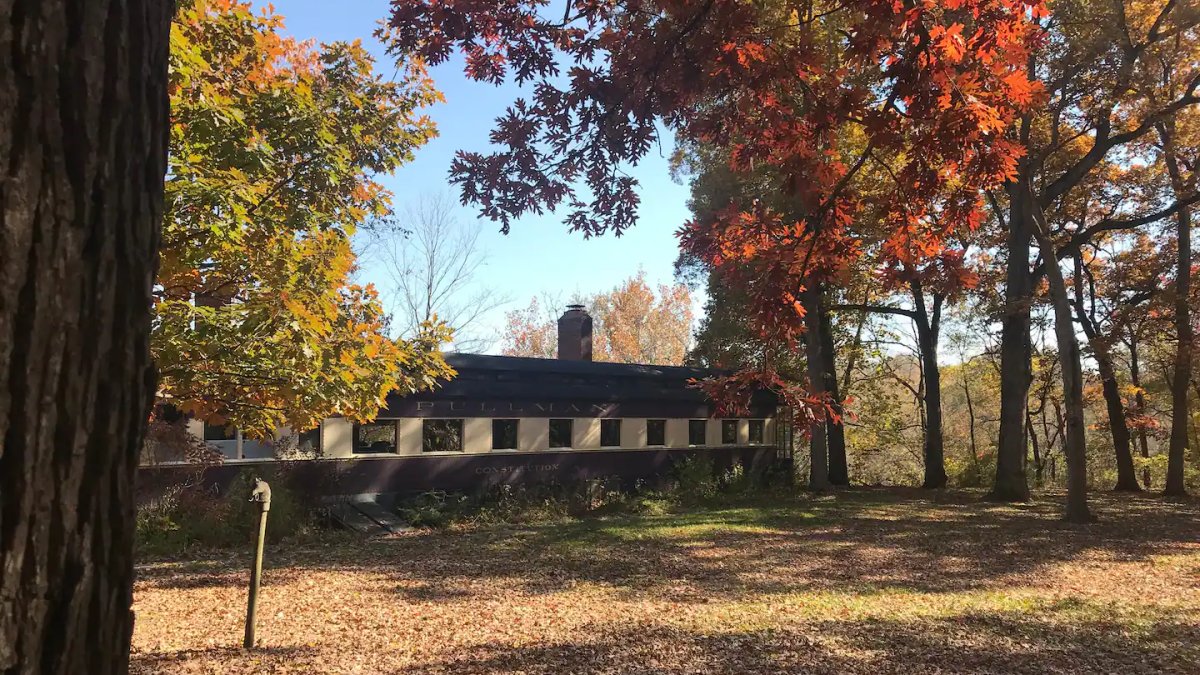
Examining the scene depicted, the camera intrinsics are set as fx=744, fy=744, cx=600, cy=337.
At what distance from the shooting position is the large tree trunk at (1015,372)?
54.8ft

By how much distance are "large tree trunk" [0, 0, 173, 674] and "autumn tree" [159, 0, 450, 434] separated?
484 cm

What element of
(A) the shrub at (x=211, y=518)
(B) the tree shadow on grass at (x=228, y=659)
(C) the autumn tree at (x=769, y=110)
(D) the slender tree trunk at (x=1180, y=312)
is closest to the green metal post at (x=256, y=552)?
(B) the tree shadow on grass at (x=228, y=659)

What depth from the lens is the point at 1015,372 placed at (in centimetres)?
1706

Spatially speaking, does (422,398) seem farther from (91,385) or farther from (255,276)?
(91,385)

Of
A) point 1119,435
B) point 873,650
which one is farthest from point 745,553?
point 1119,435

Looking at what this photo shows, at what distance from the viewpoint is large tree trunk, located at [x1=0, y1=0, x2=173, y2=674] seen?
3.91 ft

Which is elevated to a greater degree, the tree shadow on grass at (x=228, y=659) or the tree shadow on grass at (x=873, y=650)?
the tree shadow on grass at (x=873, y=650)

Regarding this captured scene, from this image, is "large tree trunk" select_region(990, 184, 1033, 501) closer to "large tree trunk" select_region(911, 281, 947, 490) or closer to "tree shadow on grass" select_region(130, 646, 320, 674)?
"large tree trunk" select_region(911, 281, 947, 490)

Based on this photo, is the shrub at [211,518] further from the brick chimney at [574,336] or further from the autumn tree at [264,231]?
the brick chimney at [574,336]

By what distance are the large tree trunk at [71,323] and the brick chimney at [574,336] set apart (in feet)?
62.4

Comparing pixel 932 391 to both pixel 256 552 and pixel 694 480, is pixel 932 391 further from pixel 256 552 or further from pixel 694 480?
pixel 256 552

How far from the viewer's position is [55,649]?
1.24m

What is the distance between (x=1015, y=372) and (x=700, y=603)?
13259 millimetres

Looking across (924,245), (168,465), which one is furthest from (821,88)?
(168,465)
